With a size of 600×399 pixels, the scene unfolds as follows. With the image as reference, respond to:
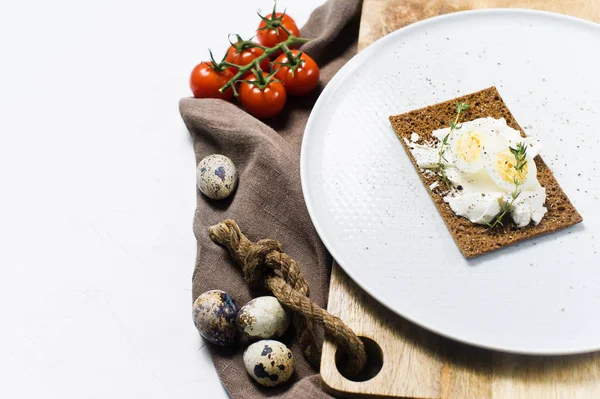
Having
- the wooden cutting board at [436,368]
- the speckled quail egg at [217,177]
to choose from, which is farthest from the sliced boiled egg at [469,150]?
the speckled quail egg at [217,177]

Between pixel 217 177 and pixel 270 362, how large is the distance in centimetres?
103

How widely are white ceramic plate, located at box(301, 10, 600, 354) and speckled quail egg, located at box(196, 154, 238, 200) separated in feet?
1.45

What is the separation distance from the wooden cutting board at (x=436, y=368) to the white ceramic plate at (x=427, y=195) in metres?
0.09

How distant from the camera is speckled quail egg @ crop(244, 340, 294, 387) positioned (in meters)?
3.44

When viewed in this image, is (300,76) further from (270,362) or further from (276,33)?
(270,362)

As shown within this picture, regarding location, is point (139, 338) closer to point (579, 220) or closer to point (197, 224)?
point (197, 224)

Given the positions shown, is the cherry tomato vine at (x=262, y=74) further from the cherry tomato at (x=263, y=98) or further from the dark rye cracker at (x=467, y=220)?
the dark rye cracker at (x=467, y=220)

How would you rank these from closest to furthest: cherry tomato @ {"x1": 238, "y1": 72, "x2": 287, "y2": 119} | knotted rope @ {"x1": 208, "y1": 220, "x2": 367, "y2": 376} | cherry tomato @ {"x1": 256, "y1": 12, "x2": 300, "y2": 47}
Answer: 1. knotted rope @ {"x1": 208, "y1": 220, "x2": 367, "y2": 376}
2. cherry tomato @ {"x1": 238, "y1": 72, "x2": 287, "y2": 119}
3. cherry tomato @ {"x1": 256, "y1": 12, "x2": 300, "y2": 47}

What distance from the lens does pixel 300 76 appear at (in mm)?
4305

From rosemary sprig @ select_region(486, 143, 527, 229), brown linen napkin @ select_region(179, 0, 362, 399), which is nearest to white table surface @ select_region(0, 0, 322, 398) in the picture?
brown linen napkin @ select_region(179, 0, 362, 399)

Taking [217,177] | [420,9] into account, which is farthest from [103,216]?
[420,9]

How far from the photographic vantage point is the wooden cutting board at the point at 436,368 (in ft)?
10.4

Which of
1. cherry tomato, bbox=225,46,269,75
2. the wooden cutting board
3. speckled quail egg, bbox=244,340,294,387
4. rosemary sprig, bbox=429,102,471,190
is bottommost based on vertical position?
speckled quail egg, bbox=244,340,294,387

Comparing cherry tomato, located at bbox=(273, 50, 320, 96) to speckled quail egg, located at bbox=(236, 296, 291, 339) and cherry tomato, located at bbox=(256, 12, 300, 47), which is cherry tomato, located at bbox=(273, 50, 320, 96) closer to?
cherry tomato, located at bbox=(256, 12, 300, 47)
